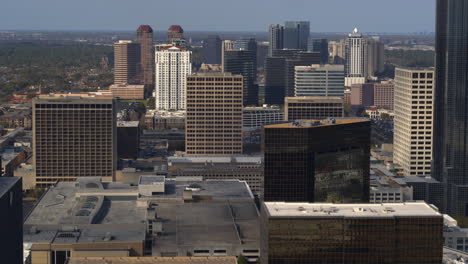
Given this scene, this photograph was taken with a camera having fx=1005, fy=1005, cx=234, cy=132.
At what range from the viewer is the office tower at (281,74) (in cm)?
16075

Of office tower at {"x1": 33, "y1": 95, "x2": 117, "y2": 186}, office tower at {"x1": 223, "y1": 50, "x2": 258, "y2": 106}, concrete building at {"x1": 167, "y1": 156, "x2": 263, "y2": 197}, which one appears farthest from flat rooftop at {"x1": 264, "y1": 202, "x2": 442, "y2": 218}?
office tower at {"x1": 223, "y1": 50, "x2": 258, "y2": 106}

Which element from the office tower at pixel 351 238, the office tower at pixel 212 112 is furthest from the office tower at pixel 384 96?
the office tower at pixel 351 238

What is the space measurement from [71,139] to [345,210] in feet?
173

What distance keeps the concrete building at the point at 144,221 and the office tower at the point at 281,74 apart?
266 feet

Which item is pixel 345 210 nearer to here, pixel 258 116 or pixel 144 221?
pixel 144 221

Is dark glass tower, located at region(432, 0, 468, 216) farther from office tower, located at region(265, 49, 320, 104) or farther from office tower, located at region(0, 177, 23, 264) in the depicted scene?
office tower, located at region(265, 49, 320, 104)

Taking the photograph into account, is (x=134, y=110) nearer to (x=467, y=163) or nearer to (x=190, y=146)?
(x=190, y=146)

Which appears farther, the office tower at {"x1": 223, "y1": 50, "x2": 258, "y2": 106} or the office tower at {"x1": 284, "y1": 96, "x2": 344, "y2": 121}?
the office tower at {"x1": 223, "y1": 50, "x2": 258, "y2": 106}

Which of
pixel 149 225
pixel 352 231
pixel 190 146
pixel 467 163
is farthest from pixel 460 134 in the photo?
pixel 352 231

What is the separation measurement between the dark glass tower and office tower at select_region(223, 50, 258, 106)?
66535 mm

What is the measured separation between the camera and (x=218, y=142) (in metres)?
105

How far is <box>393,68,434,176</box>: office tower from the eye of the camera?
88625mm

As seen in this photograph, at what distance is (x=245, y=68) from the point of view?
527ft

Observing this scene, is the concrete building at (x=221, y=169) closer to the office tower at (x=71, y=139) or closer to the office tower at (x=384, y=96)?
the office tower at (x=71, y=139)
